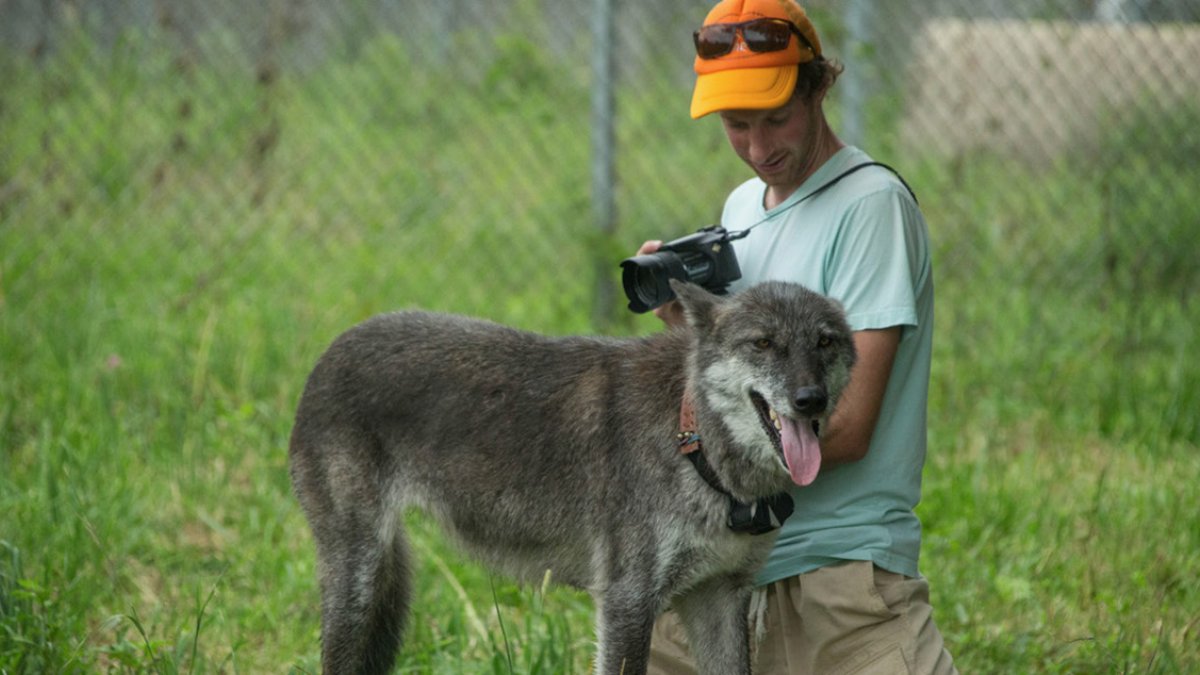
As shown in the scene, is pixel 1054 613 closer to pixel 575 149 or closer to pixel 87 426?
pixel 87 426

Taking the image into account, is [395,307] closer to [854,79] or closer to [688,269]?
[854,79]

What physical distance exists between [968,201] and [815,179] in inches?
196

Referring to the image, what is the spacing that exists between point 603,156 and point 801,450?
4.12 m

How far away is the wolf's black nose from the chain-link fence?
3.92 m

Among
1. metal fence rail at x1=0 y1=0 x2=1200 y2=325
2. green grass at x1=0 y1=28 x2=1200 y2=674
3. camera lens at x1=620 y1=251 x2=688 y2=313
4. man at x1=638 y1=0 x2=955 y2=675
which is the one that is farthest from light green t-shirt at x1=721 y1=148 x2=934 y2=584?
metal fence rail at x1=0 y1=0 x2=1200 y2=325

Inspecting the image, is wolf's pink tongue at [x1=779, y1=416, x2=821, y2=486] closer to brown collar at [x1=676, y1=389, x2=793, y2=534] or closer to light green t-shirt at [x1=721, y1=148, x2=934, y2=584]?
brown collar at [x1=676, y1=389, x2=793, y2=534]

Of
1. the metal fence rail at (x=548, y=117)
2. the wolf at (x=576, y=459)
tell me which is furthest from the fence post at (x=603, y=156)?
the wolf at (x=576, y=459)

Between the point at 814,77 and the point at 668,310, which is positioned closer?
the point at 814,77

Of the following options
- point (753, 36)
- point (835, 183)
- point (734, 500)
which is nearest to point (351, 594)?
point (734, 500)

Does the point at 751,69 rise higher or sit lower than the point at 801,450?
higher

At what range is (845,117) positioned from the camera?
23.8 feet

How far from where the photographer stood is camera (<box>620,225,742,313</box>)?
3.66 meters

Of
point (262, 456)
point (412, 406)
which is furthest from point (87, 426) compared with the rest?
point (412, 406)

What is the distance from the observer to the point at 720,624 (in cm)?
362
